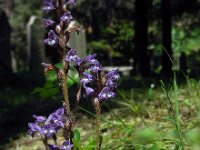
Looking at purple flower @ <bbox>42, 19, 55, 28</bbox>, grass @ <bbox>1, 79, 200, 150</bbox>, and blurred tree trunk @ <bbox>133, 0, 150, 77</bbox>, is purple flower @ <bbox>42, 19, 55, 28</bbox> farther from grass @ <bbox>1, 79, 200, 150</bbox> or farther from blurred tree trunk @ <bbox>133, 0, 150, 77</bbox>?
blurred tree trunk @ <bbox>133, 0, 150, 77</bbox>

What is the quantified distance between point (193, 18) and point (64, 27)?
13379 mm

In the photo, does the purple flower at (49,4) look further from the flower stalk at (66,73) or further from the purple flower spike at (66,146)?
the purple flower spike at (66,146)

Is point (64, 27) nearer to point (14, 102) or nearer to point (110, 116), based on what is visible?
point (110, 116)

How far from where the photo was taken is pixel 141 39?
38.5ft

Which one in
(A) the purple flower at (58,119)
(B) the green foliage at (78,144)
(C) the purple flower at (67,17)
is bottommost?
(B) the green foliage at (78,144)

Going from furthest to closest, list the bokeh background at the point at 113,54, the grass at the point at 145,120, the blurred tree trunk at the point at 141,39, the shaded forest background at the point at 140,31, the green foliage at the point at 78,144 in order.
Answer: the blurred tree trunk at the point at 141,39 → the shaded forest background at the point at 140,31 → the bokeh background at the point at 113,54 → the grass at the point at 145,120 → the green foliage at the point at 78,144

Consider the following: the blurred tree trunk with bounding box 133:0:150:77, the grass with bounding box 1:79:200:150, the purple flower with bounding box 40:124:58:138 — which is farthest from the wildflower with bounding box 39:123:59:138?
the blurred tree trunk with bounding box 133:0:150:77

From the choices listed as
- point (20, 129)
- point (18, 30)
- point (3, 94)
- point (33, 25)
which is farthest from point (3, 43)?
point (18, 30)

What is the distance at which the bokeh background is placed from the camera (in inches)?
227

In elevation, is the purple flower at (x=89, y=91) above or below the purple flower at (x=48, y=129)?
above

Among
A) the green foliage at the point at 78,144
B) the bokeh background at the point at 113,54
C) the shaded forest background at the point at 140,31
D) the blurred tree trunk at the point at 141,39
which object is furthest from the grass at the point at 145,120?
the blurred tree trunk at the point at 141,39

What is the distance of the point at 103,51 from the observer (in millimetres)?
16953

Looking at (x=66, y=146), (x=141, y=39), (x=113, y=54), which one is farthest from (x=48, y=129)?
(x=113, y=54)

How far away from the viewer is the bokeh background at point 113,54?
19.0 ft
